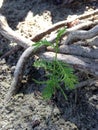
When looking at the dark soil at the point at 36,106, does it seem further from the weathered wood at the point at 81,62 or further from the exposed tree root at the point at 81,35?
the exposed tree root at the point at 81,35

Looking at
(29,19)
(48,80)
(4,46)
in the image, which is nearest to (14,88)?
(48,80)

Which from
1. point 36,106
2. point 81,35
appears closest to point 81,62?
point 81,35

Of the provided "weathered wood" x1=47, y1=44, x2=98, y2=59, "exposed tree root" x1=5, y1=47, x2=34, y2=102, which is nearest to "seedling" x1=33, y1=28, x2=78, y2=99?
"weathered wood" x1=47, y1=44, x2=98, y2=59

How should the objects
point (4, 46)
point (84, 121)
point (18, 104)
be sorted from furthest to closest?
1. point (4, 46)
2. point (18, 104)
3. point (84, 121)

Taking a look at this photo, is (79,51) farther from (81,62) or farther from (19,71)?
(19,71)

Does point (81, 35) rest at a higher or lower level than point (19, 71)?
higher

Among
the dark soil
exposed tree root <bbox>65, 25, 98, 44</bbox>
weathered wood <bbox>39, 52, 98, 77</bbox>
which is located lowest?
the dark soil

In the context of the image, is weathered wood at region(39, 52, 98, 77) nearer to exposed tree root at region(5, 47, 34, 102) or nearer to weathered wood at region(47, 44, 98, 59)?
weathered wood at region(47, 44, 98, 59)

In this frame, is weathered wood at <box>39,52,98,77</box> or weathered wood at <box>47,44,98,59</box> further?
weathered wood at <box>47,44,98,59</box>

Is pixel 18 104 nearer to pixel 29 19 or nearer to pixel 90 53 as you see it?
pixel 90 53

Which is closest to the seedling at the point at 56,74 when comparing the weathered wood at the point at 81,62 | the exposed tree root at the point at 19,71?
the weathered wood at the point at 81,62

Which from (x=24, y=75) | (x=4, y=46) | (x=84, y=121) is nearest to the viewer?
(x=84, y=121)
